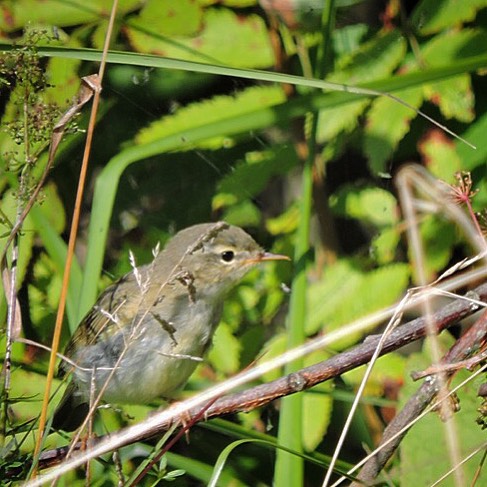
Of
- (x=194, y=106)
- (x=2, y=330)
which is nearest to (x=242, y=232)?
(x=194, y=106)

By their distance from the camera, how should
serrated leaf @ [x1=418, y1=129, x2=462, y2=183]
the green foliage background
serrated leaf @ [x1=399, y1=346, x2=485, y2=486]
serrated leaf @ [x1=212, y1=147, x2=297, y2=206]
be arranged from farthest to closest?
serrated leaf @ [x1=212, y1=147, x2=297, y2=206], serrated leaf @ [x1=418, y1=129, x2=462, y2=183], the green foliage background, serrated leaf @ [x1=399, y1=346, x2=485, y2=486]

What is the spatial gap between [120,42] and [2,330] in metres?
Result: 1.15

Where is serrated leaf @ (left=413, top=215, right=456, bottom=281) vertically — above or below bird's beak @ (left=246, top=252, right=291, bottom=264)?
above

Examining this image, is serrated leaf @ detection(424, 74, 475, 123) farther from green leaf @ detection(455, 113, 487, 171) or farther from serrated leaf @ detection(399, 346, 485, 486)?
serrated leaf @ detection(399, 346, 485, 486)

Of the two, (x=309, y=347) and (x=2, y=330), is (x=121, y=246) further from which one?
(x=309, y=347)

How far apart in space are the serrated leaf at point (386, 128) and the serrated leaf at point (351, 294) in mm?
272

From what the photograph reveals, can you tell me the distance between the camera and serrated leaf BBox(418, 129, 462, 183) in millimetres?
2436

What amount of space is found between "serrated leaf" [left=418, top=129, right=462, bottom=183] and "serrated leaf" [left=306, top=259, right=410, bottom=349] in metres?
0.26

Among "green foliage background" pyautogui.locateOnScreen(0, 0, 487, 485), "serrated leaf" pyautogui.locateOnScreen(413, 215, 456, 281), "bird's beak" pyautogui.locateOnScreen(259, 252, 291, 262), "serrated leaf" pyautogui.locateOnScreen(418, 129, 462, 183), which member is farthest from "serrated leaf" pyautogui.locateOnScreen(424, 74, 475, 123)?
"bird's beak" pyautogui.locateOnScreen(259, 252, 291, 262)

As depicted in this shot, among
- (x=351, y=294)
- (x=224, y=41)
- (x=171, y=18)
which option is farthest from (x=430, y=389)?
(x=171, y=18)

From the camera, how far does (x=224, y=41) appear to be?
246cm

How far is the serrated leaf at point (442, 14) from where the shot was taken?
234 centimetres

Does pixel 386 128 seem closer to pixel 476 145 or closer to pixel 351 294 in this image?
pixel 476 145

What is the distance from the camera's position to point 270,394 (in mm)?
1553
